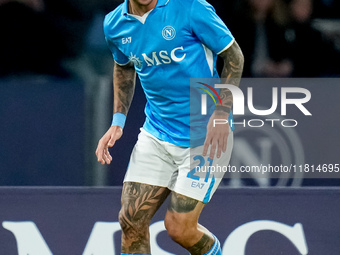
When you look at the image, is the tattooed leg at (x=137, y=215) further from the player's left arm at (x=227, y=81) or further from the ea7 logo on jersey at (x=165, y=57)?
the ea7 logo on jersey at (x=165, y=57)

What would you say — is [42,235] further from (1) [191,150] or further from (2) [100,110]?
(1) [191,150]

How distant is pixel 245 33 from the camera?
15.6 ft

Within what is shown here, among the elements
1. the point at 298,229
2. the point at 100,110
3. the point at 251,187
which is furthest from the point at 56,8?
the point at 298,229

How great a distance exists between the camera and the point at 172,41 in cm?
372

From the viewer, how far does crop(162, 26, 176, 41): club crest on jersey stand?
3717 mm

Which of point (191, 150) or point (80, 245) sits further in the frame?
point (80, 245)

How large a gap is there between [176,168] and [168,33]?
73 cm

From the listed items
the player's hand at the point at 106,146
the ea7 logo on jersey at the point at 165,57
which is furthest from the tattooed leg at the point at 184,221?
the ea7 logo on jersey at the point at 165,57

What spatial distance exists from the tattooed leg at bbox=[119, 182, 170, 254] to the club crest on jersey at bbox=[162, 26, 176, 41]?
2.53 feet

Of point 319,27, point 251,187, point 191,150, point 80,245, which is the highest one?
point 319,27

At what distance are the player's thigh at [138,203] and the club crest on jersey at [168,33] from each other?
30.3 inches

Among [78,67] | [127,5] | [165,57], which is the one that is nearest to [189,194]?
[165,57]

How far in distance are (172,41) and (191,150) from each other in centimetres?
59

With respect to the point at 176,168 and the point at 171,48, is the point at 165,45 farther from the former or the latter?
the point at 176,168
